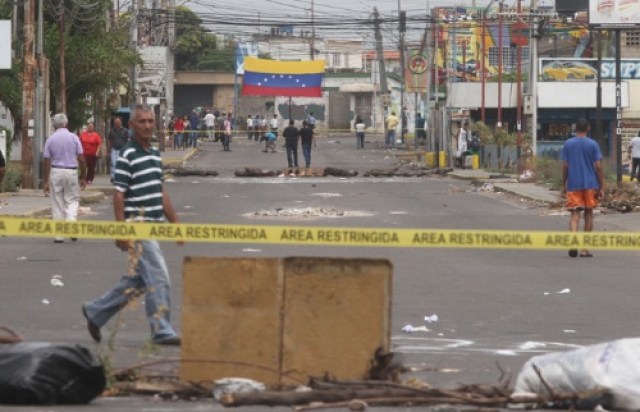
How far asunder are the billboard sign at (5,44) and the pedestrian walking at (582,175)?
54.5ft

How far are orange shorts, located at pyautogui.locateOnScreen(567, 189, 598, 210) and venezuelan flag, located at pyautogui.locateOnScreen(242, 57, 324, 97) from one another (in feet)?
150

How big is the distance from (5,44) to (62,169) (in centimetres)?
1275

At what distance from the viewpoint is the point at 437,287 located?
588 inches

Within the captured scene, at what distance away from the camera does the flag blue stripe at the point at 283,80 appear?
6438 centimetres

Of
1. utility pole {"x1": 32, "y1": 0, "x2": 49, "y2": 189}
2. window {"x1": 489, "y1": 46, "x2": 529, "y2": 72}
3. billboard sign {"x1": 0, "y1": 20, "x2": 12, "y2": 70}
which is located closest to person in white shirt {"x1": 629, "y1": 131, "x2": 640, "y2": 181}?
utility pole {"x1": 32, "y1": 0, "x2": 49, "y2": 189}

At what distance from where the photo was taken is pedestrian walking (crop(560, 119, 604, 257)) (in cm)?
1861

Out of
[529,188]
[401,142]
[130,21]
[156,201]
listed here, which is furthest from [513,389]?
[401,142]

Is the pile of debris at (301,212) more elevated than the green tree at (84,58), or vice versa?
the green tree at (84,58)

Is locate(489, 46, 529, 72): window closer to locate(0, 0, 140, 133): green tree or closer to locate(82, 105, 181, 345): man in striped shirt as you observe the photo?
locate(0, 0, 140, 133): green tree

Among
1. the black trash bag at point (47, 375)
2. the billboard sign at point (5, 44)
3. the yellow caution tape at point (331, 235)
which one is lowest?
the black trash bag at point (47, 375)

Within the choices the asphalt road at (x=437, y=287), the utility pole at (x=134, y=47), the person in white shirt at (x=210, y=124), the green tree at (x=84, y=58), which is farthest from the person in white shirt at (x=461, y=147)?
the person in white shirt at (x=210, y=124)

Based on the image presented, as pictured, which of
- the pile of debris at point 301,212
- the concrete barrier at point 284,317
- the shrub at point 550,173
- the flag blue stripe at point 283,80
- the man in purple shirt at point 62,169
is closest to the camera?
the concrete barrier at point 284,317

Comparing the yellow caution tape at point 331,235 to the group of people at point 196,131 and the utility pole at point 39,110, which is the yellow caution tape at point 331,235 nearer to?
the utility pole at point 39,110

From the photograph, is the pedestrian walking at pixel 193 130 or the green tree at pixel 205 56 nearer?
the pedestrian walking at pixel 193 130
